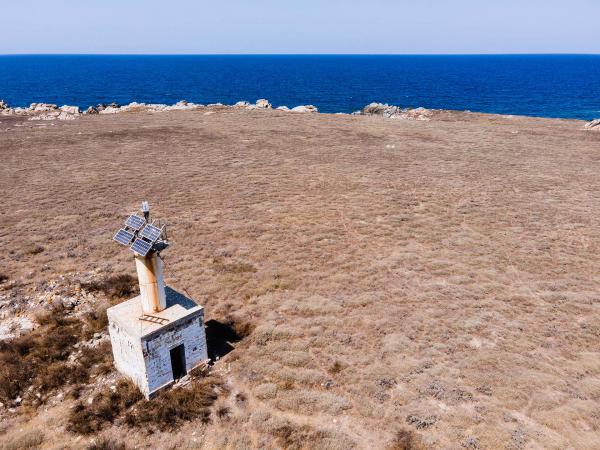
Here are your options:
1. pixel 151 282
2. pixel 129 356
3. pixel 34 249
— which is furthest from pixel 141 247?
pixel 34 249

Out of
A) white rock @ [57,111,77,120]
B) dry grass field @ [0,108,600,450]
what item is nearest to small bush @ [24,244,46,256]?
dry grass field @ [0,108,600,450]

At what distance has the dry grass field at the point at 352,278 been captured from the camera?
30.5 feet

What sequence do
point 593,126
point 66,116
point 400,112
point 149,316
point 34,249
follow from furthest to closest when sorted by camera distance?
point 400,112 < point 66,116 < point 593,126 < point 34,249 < point 149,316

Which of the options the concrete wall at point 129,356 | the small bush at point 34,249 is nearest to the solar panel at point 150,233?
the concrete wall at point 129,356

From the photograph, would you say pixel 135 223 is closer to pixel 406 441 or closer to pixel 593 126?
pixel 406 441

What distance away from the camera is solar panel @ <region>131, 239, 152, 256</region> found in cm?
918

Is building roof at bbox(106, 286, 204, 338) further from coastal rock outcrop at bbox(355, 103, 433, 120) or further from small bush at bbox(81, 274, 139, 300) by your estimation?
coastal rock outcrop at bbox(355, 103, 433, 120)

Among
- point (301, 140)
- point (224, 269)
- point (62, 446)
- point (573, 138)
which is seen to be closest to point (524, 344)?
point (224, 269)

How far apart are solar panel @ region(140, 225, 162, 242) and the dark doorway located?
3.07 meters

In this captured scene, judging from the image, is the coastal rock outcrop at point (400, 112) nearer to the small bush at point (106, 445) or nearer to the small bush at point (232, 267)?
the small bush at point (232, 267)

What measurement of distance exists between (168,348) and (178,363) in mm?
962

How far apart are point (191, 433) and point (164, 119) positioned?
48.0 m

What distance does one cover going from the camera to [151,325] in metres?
9.58

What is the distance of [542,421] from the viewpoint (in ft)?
30.6
